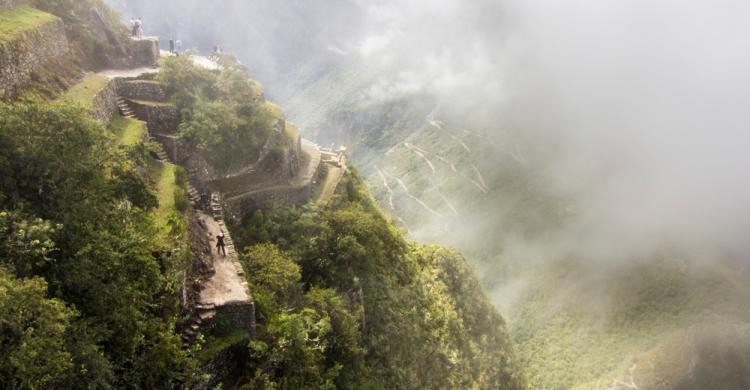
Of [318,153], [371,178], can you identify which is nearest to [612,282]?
[371,178]

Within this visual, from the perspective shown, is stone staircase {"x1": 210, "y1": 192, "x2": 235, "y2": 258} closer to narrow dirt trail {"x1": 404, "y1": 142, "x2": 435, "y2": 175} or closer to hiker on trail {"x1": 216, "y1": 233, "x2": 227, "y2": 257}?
hiker on trail {"x1": 216, "y1": 233, "x2": 227, "y2": 257}

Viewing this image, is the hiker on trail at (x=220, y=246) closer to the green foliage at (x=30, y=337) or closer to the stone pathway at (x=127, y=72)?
the green foliage at (x=30, y=337)

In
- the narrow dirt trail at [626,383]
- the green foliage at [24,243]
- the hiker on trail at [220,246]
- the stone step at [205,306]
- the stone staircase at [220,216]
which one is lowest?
the green foliage at [24,243]

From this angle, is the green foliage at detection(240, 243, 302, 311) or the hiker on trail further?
the hiker on trail

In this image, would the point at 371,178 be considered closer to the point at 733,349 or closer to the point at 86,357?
the point at 733,349

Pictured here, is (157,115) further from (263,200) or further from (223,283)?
(223,283)

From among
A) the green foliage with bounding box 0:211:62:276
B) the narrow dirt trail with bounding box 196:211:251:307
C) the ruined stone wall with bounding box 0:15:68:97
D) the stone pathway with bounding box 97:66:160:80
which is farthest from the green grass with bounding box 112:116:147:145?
the green foliage with bounding box 0:211:62:276

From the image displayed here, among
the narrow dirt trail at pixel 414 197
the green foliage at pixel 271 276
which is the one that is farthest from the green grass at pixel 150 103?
the narrow dirt trail at pixel 414 197
